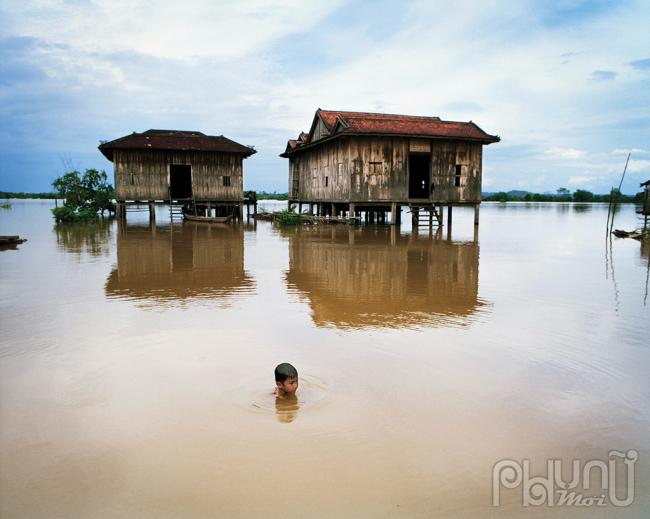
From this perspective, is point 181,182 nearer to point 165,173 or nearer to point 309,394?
point 165,173

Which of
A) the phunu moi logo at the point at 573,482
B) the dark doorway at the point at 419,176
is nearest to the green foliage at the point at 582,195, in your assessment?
the dark doorway at the point at 419,176

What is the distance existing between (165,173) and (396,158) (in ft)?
45.2

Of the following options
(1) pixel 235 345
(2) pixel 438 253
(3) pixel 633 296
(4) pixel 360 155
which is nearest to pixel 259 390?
(1) pixel 235 345

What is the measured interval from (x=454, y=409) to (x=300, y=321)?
321 centimetres

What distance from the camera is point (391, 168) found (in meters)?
24.5

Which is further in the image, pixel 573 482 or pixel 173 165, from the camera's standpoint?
pixel 173 165

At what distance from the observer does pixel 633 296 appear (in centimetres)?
962

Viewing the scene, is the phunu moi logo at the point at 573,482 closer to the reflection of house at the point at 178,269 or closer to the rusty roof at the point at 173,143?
the reflection of house at the point at 178,269

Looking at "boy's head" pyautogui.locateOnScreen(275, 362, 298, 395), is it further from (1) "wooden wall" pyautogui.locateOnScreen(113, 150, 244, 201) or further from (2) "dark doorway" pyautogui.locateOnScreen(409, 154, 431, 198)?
(1) "wooden wall" pyautogui.locateOnScreen(113, 150, 244, 201)

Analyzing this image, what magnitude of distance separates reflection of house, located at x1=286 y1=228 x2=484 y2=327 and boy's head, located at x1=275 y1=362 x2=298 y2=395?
2.62m

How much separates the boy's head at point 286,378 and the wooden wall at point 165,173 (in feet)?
90.2

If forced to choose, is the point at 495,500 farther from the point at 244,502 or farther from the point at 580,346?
the point at 580,346

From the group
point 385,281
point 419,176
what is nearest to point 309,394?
point 385,281

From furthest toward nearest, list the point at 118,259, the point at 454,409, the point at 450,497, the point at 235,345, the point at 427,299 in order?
1. the point at 118,259
2. the point at 427,299
3. the point at 235,345
4. the point at 454,409
5. the point at 450,497
